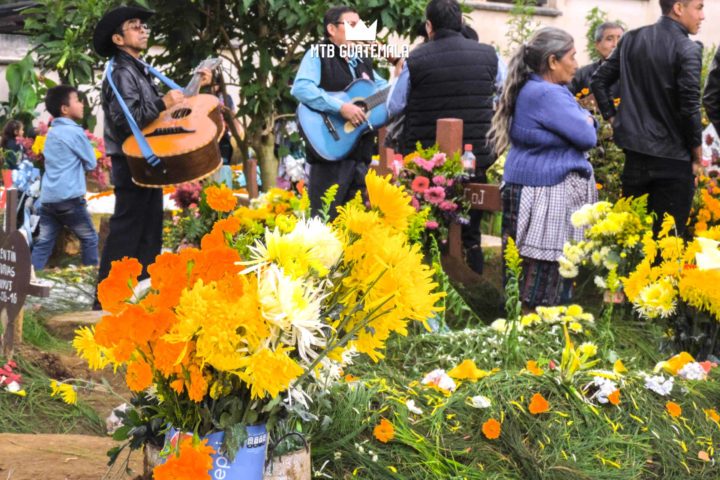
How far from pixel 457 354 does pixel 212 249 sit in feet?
7.23

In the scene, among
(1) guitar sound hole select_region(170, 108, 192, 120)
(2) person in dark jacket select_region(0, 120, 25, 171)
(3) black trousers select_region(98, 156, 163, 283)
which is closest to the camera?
(3) black trousers select_region(98, 156, 163, 283)

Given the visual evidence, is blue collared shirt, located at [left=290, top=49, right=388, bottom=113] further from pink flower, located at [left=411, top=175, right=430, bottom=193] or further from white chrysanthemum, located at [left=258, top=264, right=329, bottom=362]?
white chrysanthemum, located at [left=258, top=264, right=329, bottom=362]

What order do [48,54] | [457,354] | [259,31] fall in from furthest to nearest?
[259,31] < [48,54] < [457,354]

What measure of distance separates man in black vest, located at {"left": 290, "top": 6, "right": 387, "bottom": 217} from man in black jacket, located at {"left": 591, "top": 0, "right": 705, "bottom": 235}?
5.35ft

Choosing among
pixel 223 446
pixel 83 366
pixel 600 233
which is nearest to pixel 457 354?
pixel 600 233

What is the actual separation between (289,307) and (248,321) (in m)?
0.08

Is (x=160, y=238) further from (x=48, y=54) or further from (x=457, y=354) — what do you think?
(x=457, y=354)

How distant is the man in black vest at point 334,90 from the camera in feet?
21.0

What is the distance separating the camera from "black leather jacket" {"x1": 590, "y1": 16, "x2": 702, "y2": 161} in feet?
17.6

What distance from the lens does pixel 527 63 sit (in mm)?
5270

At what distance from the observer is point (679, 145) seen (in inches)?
214

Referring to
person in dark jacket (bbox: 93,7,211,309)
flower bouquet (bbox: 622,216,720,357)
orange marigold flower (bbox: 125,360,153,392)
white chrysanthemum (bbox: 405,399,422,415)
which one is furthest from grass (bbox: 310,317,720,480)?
person in dark jacket (bbox: 93,7,211,309)

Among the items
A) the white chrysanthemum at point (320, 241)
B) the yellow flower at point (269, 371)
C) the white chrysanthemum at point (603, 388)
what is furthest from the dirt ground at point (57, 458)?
the white chrysanthemum at point (603, 388)

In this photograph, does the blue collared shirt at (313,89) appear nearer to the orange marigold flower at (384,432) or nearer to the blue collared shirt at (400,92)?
the blue collared shirt at (400,92)
